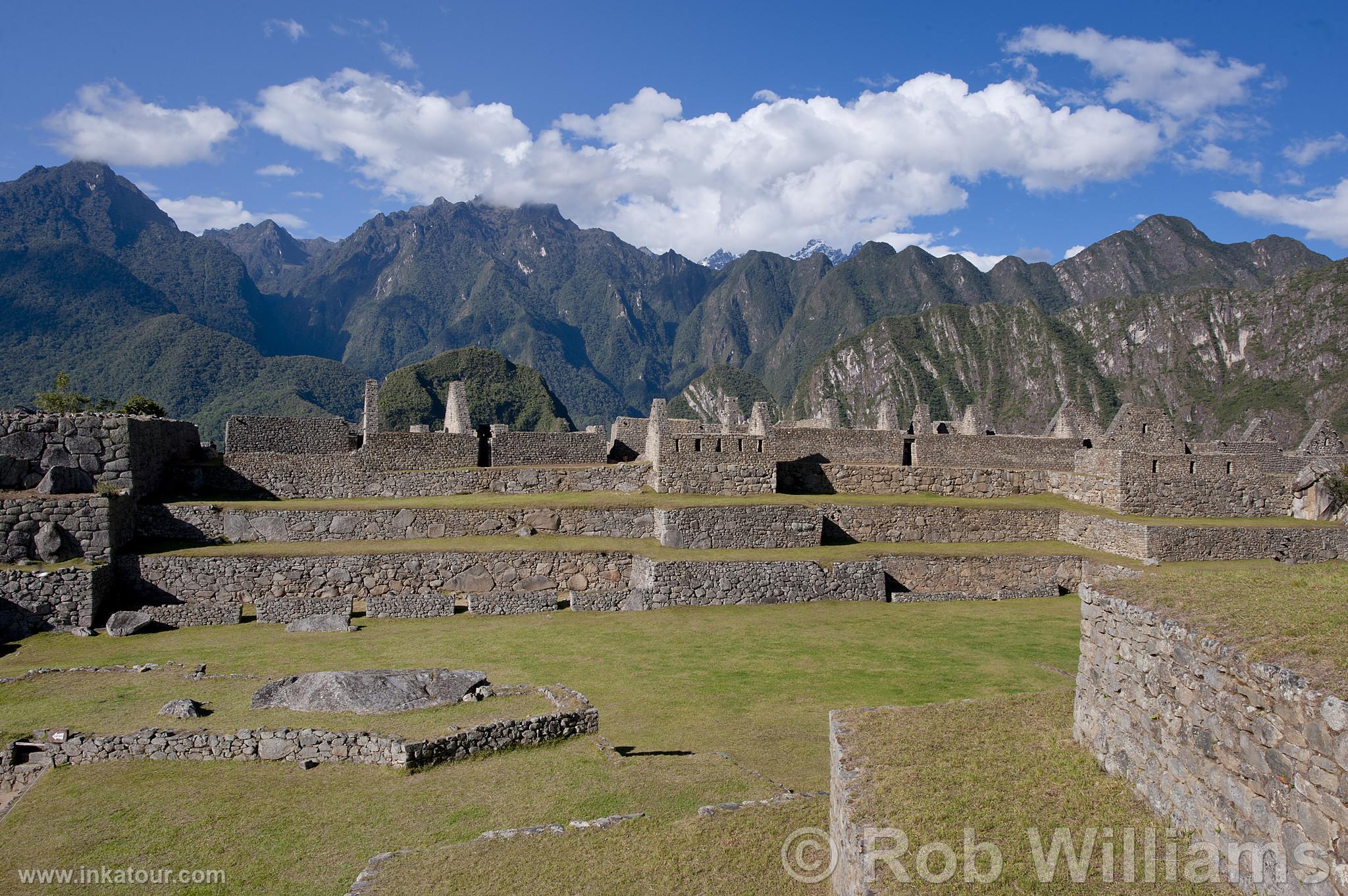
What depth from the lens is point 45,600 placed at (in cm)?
1405

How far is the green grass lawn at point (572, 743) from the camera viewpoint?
21.2 feet

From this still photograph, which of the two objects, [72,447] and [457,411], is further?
[457,411]

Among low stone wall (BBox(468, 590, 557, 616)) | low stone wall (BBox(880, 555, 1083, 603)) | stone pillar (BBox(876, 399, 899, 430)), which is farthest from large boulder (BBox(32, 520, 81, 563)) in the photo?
stone pillar (BBox(876, 399, 899, 430))

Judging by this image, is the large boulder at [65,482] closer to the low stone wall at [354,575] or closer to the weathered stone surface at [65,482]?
the weathered stone surface at [65,482]

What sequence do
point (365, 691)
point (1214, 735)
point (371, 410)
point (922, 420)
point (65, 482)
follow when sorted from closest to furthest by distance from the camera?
1. point (1214, 735)
2. point (365, 691)
3. point (65, 482)
4. point (371, 410)
5. point (922, 420)

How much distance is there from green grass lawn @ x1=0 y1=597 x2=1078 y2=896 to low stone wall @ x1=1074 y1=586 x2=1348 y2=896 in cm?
255

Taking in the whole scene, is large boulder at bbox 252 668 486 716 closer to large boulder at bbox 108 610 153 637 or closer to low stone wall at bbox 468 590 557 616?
low stone wall at bbox 468 590 557 616

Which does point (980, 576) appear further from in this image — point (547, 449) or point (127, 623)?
point (127, 623)

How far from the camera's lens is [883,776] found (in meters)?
5.84

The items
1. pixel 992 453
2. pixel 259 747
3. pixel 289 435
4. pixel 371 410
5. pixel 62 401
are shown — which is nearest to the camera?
pixel 259 747

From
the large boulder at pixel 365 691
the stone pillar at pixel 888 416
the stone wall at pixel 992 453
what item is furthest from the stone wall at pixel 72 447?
the stone pillar at pixel 888 416

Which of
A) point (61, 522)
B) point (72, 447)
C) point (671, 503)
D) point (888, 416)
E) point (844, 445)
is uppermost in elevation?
point (888, 416)

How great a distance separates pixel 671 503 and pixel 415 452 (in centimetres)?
805

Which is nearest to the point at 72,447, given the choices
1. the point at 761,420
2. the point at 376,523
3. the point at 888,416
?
the point at 376,523
